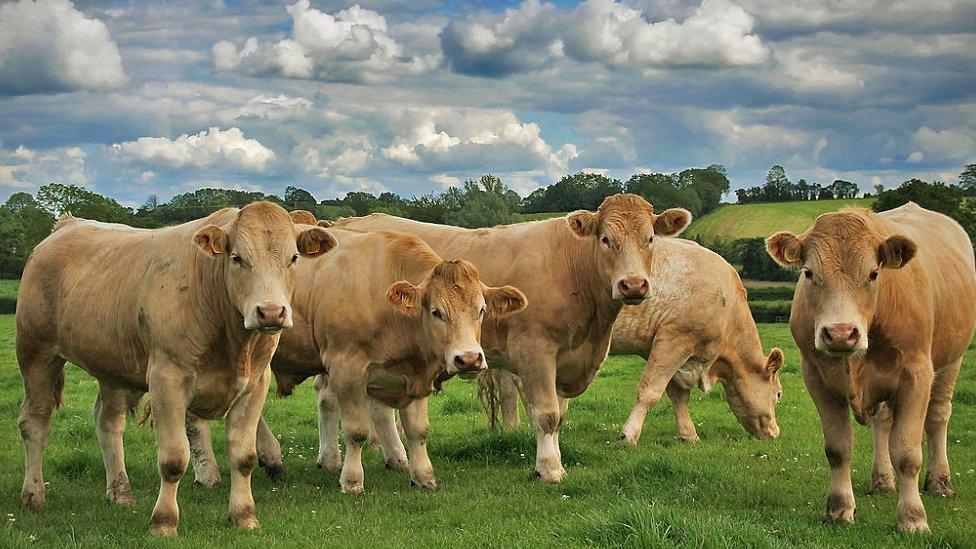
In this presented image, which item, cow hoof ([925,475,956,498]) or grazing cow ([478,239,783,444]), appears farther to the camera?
grazing cow ([478,239,783,444])

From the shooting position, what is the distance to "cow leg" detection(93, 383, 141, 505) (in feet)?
29.5

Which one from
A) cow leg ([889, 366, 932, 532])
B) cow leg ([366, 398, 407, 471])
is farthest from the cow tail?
cow leg ([889, 366, 932, 532])

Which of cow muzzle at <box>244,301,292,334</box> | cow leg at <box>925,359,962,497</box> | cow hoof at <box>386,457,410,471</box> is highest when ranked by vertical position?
cow muzzle at <box>244,301,292,334</box>

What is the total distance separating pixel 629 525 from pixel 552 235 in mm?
4813

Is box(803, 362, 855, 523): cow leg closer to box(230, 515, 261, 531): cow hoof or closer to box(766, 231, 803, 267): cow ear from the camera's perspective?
box(766, 231, 803, 267): cow ear

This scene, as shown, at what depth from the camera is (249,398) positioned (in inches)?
317

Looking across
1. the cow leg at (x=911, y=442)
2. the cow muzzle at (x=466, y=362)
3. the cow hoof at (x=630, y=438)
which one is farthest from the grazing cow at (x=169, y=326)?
the cow hoof at (x=630, y=438)

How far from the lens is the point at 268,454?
10469mm

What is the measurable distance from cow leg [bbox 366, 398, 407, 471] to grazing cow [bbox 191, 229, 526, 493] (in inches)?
31.0

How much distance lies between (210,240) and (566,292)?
4.17 meters

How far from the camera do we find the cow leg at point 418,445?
958 cm

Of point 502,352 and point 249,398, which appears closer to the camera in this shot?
point 249,398

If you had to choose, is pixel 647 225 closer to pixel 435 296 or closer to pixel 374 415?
pixel 435 296

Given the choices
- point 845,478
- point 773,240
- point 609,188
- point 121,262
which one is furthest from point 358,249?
point 609,188
